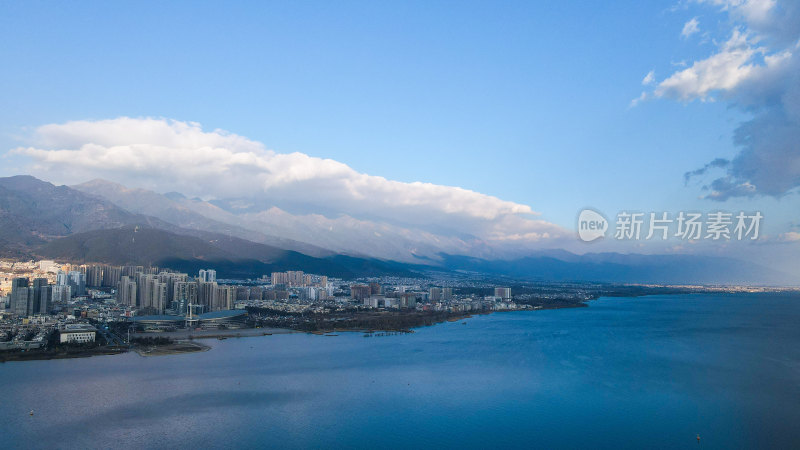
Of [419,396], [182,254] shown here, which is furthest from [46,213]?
[419,396]

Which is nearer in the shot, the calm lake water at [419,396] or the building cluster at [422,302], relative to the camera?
the calm lake water at [419,396]

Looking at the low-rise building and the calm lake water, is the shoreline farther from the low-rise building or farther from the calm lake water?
the low-rise building

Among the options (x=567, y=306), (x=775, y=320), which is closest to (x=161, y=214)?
(x=567, y=306)

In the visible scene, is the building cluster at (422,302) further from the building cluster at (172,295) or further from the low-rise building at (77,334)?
the low-rise building at (77,334)

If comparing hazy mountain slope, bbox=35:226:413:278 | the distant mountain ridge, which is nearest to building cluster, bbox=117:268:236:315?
hazy mountain slope, bbox=35:226:413:278

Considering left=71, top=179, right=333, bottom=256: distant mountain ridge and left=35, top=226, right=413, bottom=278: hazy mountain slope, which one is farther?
left=71, top=179, right=333, bottom=256: distant mountain ridge

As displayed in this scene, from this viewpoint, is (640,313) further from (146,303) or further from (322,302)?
(146,303)

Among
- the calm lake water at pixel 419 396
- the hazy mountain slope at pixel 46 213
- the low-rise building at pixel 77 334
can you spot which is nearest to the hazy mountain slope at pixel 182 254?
the hazy mountain slope at pixel 46 213

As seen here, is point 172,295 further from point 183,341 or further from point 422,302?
point 422,302
